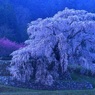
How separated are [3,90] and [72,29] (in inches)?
240

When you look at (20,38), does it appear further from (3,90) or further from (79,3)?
(3,90)

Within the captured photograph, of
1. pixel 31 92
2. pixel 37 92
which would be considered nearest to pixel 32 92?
pixel 31 92

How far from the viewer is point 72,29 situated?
2055 centimetres

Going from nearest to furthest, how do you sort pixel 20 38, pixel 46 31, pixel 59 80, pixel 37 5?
pixel 46 31 < pixel 59 80 < pixel 20 38 < pixel 37 5

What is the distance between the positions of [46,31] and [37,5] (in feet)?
108

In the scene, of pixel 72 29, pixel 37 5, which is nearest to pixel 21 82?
pixel 72 29

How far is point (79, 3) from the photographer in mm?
55031

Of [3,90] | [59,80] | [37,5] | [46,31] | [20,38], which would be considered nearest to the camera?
[3,90]

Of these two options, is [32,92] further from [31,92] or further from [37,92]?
[37,92]

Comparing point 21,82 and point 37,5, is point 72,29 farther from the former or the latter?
point 37,5

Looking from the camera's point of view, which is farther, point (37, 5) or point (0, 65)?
point (37, 5)

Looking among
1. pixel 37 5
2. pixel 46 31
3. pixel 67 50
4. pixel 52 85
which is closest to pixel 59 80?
pixel 52 85

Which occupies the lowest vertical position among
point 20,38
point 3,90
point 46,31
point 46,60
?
point 3,90

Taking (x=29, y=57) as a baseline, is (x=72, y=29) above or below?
above
